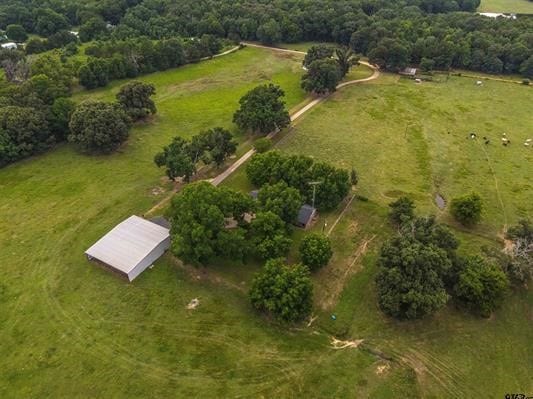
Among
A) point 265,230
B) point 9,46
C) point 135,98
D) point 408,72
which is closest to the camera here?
point 265,230

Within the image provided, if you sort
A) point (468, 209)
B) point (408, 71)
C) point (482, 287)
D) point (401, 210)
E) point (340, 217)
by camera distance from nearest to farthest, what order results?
point (482, 287), point (468, 209), point (401, 210), point (340, 217), point (408, 71)

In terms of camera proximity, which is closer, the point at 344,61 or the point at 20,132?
the point at 20,132

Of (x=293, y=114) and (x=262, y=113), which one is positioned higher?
(x=262, y=113)

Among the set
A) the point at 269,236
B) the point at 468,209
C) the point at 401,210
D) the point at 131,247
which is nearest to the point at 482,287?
the point at 468,209

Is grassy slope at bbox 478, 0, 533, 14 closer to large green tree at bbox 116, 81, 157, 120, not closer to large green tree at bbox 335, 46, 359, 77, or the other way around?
large green tree at bbox 335, 46, 359, 77

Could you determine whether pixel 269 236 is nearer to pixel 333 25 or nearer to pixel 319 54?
pixel 319 54

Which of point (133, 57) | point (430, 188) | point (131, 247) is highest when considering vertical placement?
point (133, 57)

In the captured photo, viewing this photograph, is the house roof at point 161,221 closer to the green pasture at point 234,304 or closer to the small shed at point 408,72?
the green pasture at point 234,304
